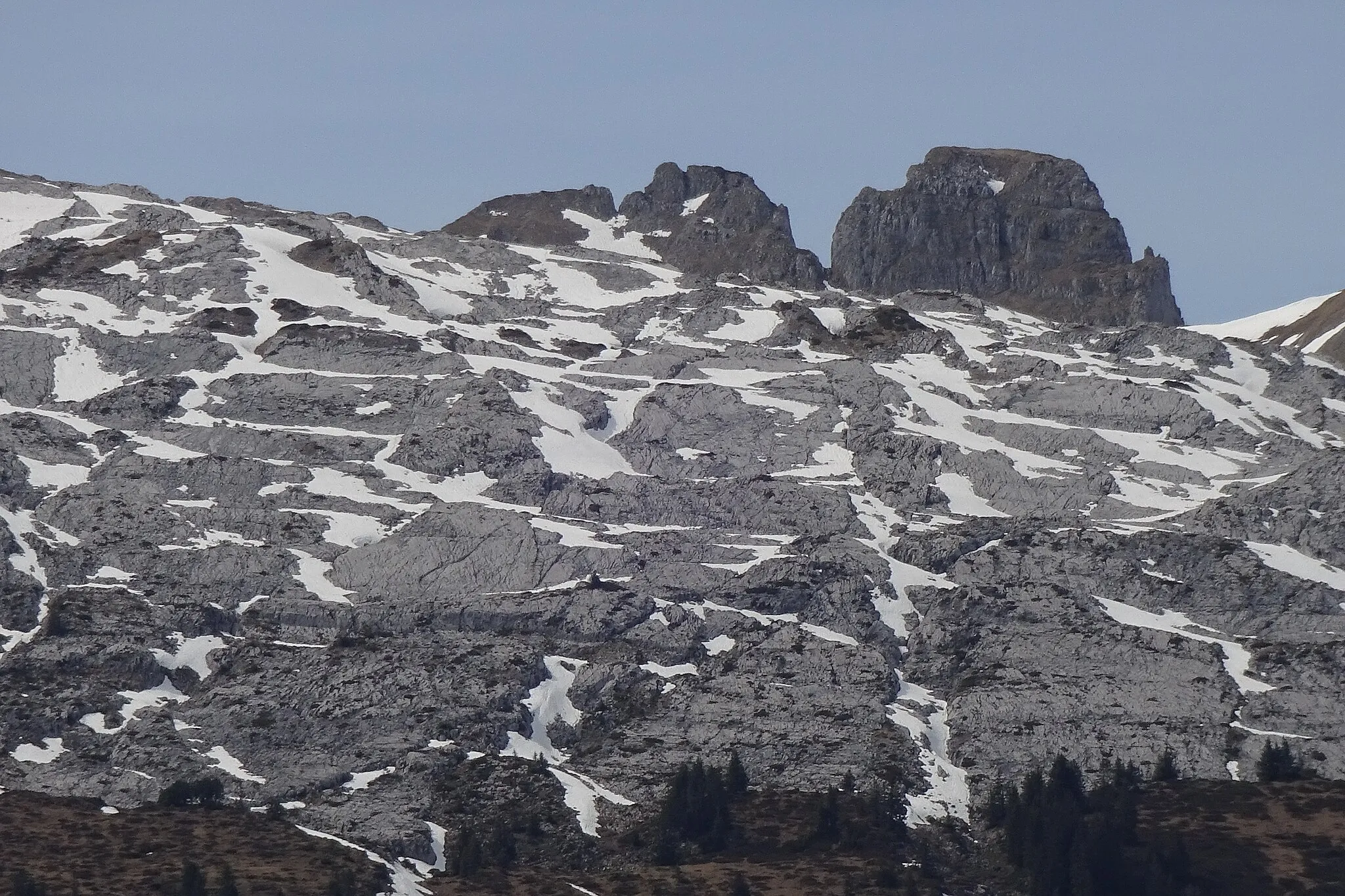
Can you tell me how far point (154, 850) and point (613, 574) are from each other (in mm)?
44202

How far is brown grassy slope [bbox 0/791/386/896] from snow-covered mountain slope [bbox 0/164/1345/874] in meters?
3.75

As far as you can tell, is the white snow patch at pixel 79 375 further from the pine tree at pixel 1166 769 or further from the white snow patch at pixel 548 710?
the pine tree at pixel 1166 769

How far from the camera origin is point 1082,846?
122 meters

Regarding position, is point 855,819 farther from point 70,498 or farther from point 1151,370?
point 1151,370

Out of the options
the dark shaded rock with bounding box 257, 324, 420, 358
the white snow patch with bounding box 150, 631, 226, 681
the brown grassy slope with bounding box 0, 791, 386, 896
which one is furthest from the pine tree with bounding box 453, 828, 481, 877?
the dark shaded rock with bounding box 257, 324, 420, 358

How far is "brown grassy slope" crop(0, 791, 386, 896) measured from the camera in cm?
11325

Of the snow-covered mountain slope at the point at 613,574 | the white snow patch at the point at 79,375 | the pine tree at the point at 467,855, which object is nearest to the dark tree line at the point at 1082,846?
the snow-covered mountain slope at the point at 613,574

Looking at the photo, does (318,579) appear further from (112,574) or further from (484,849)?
(484,849)

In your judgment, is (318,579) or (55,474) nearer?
(318,579)

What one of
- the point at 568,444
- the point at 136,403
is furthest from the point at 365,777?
the point at 136,403

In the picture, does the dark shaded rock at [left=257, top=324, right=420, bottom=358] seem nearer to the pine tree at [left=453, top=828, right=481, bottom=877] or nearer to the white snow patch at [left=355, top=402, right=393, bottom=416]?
the white snow patch at [left=355, top=402, right=393, bottom=416]

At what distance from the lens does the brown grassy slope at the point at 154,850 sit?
113250 mm

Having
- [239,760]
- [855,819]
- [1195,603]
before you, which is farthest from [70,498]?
[1195,603]

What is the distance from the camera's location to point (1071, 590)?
150375 millimetres
